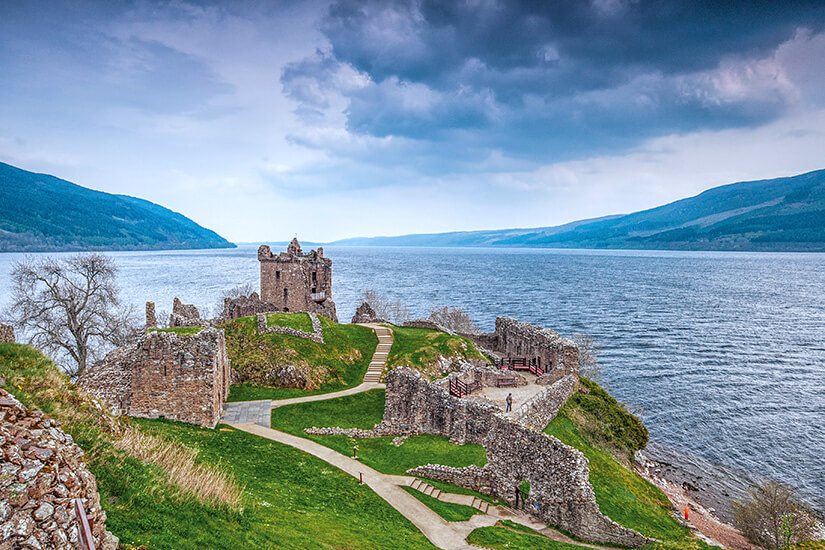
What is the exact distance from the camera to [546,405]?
34.0 metres

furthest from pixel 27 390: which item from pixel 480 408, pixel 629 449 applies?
pixel 629 449

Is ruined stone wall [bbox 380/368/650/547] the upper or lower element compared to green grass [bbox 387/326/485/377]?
lower

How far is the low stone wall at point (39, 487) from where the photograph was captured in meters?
6.86

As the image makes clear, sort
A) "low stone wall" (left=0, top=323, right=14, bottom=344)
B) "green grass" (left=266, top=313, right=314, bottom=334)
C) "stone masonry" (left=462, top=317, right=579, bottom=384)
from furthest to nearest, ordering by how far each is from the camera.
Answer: "green grass" (left=266, top=313, right=314, bottom=334), "stone masonry" (left=462, top=317, right=579, bottom=384), "low stone wall" (left=0, top=323, right=14, bottom=344)

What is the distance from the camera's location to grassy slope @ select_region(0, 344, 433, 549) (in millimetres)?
10570

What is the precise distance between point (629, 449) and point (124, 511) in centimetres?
3972

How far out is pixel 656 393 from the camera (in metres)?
57.4

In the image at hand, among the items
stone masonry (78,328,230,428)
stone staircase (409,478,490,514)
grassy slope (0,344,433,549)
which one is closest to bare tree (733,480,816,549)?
stone staircase (409,478,490,514)

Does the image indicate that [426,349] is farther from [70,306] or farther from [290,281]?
[70,306]

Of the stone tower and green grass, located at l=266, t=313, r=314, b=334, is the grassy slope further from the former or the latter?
the stone tower

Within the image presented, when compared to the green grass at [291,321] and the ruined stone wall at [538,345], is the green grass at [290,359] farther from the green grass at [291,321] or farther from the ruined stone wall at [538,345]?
the ruined stone wall at [538,345]

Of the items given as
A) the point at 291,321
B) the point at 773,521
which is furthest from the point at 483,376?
the point at 773,521

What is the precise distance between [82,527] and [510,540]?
58.6 feet

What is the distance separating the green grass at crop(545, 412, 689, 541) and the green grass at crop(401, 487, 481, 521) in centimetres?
746
